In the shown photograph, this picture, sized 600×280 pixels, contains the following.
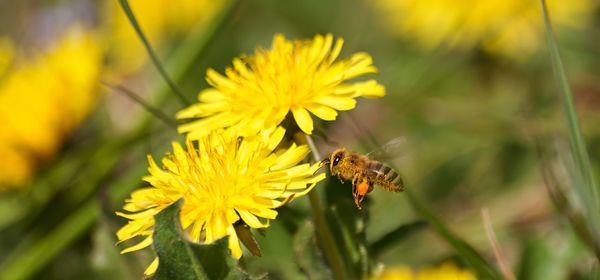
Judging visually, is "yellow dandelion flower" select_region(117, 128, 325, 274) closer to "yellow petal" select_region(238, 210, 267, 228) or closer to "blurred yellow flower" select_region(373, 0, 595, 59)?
"yellow petal" select_region(238, 210, 267, 228)

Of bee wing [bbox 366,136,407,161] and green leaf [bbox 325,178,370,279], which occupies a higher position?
bee wing [bbox 366,136,407,161]

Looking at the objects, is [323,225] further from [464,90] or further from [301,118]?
[464,90]

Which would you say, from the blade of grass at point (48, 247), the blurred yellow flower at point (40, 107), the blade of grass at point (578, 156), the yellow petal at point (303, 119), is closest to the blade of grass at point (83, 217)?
the blade of grass at point (48, 247)

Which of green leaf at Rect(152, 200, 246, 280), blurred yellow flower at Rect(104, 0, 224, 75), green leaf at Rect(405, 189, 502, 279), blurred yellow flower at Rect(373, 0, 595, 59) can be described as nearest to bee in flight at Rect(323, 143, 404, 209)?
green leaf at Rect(405, 189, 502, 279)

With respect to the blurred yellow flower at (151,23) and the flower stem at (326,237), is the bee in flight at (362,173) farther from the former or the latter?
the blurred yellow flower at (151,23)

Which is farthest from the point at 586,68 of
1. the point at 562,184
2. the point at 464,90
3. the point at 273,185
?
the point at 273,185
